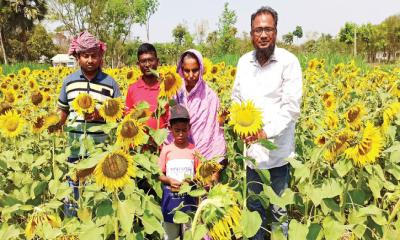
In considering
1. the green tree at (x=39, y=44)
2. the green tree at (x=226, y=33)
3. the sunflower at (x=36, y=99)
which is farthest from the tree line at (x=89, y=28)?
the sunflower at (x=36, y=99)

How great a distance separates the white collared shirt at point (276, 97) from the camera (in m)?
2.08

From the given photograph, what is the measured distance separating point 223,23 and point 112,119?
1678 centimetres

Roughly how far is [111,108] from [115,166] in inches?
29.6

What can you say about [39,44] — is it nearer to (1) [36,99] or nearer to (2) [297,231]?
(1) [36,99]

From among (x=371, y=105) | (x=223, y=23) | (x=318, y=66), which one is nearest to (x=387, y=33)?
(x=223, y=23)

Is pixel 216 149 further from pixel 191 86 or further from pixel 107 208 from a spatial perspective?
pixel 107 208

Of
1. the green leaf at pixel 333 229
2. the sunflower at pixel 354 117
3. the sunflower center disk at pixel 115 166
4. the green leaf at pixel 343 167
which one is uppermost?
the sunflower at pixel 354 117

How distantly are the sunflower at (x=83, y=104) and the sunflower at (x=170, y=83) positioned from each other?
38cm

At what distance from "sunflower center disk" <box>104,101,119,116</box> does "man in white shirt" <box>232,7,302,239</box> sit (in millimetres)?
661

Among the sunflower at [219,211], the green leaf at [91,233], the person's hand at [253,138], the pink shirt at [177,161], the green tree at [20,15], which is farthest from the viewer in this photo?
the green tree at [20,15]

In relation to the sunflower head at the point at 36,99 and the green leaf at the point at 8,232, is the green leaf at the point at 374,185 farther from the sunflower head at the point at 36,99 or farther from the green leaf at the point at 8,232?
the sunflower head at the point at 36,99

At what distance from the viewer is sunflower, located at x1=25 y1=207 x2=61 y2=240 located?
141cm

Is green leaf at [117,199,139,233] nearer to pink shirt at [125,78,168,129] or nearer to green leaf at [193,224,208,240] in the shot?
green leaf at [193,224,208,240]

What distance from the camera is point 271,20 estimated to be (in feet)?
6.78
